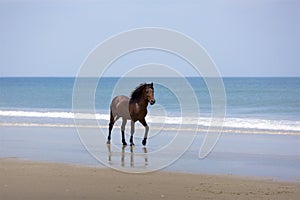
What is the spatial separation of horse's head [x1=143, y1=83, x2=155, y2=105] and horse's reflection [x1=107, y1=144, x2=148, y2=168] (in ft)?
4.13

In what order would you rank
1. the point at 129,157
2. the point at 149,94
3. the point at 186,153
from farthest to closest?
the point at 149,94
the point at 186,153
the point at 129,157

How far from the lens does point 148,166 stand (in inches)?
455

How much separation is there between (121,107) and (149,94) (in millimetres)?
1274

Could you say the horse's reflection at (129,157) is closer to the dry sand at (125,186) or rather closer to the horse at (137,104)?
the horse at (137,104)

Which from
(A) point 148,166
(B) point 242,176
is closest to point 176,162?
(A) point 148,166

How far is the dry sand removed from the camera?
8523mm

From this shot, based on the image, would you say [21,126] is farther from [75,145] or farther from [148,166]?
[148,166]

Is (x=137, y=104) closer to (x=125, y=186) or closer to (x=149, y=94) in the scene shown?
(x=149, y=94)

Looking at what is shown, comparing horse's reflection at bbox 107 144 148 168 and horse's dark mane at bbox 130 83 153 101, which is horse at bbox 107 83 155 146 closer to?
horse's dark mane at bbox 130 83 153 101

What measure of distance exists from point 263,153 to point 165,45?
3.59 metres

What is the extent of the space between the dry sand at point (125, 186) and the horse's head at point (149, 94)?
11.7 ft

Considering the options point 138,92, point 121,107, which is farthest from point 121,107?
point 138,92

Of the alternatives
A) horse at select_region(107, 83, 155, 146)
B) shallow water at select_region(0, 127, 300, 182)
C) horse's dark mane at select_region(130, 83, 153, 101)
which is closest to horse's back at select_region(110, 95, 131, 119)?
horse at select_region(107, 83, 155, 146)

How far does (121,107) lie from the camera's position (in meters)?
15.1
